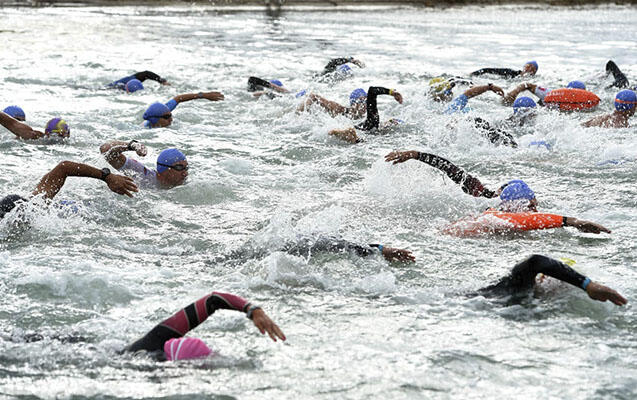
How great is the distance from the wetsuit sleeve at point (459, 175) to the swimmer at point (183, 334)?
4.02m

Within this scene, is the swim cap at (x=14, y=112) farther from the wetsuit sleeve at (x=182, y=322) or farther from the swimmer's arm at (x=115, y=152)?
the wetsuit sleeve at (x=182, y=322)

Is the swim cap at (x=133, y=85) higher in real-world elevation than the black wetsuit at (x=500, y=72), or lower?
lower

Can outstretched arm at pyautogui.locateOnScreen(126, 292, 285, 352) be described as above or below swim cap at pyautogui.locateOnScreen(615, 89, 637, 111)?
below

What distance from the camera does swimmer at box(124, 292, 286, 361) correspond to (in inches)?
211

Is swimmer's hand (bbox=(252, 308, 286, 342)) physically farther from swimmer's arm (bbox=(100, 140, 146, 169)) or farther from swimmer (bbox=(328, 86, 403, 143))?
swimmer (bbox=(328, 86, 403, 143))

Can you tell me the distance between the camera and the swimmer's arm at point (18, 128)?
10750mm

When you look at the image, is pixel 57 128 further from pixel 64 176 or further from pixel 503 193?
pixel 503 193

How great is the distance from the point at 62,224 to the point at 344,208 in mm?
3253

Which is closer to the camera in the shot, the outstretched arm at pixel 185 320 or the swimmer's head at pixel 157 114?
the outstretched arm at pixel 185 320

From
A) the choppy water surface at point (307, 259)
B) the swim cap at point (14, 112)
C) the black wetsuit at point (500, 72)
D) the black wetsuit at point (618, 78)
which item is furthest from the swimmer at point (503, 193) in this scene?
the black wetsuit at point (618, 78)

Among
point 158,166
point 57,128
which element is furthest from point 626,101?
point 57,128

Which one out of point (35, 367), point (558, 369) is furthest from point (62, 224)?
point (558, 369)

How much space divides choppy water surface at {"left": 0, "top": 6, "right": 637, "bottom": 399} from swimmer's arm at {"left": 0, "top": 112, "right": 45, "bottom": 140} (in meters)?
0.17

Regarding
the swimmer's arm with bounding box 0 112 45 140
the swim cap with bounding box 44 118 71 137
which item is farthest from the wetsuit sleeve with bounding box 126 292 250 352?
the swim cap with bounding box 44 118 71 137
